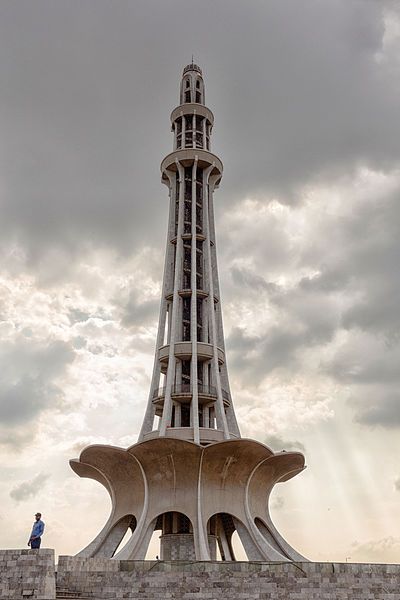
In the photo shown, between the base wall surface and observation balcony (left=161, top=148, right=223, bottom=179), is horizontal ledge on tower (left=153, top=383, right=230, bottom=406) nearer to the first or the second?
the base wall surface

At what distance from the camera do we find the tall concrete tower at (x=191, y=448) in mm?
27797

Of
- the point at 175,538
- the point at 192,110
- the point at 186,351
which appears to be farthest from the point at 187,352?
the point at 192,110

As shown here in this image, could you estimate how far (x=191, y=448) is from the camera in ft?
89.9

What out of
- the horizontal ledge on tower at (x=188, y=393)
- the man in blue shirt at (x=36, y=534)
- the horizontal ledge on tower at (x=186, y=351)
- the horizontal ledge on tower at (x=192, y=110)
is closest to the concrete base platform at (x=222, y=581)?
the man in blue shirt at (x=36, y=534)

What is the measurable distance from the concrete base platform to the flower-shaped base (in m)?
7.02

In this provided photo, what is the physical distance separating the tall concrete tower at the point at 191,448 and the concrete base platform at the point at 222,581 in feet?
22.9

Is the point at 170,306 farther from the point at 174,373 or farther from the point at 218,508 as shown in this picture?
the point at 218,508

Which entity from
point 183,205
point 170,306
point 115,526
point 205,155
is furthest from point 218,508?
point 205,155

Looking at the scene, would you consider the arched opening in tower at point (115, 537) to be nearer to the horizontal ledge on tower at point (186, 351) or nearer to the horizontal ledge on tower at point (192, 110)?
the horizontal ledge on tower at point (186, 351)

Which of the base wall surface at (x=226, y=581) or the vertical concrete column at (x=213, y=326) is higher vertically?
the vertical concrete column at (x=213, y=326)

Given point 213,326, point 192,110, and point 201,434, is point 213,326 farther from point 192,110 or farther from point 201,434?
point 192,110

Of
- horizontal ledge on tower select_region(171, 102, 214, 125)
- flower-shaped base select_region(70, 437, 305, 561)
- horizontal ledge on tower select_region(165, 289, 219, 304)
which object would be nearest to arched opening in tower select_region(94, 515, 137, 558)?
flower-shaped base select_region(70, 437, 305, 561)

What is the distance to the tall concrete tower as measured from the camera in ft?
91.2

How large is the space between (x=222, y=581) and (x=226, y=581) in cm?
12
